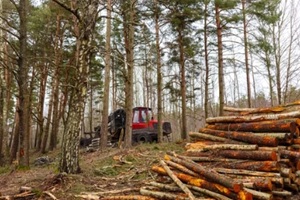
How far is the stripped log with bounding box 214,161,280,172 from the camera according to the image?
5.69 m

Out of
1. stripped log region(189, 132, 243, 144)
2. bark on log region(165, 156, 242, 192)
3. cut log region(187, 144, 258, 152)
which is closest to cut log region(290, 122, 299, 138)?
cut log region(187, 144, 258, 152)

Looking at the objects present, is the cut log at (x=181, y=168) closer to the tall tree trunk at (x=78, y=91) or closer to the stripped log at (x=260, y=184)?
the stripped log at (x=260, y=184)

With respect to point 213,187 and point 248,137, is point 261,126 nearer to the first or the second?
point 248,137

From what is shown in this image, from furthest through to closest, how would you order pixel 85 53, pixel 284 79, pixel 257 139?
1. pixel 284 79
2. pixel 85 53
3. pixel 257 139

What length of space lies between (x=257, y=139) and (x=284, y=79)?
19263 mm

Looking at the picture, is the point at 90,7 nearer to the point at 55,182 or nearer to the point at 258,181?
the point at 55,182

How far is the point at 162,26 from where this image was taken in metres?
16.4

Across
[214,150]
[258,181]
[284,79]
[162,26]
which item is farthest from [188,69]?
[258,181]

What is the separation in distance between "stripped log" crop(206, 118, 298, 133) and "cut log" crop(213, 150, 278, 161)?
90cm

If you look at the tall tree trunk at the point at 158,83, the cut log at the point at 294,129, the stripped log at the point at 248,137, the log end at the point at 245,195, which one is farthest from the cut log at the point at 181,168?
the tall tree trunk at the point at 158,83

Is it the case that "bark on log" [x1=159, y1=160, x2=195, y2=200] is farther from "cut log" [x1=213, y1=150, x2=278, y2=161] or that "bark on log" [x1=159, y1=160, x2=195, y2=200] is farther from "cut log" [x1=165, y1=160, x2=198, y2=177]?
"cut log" [x1=213, y1=150, x2=278, y2=161]

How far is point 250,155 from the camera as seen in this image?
20.2ft

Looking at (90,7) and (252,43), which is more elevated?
(252,43)

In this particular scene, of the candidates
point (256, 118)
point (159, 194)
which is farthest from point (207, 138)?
point (159, 194)
